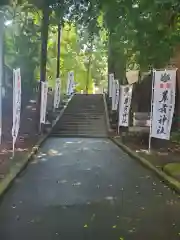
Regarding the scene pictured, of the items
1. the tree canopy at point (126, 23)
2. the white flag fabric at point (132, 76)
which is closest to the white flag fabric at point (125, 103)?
the tree canopy at point (126, 23)

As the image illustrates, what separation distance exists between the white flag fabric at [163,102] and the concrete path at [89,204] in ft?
6.01

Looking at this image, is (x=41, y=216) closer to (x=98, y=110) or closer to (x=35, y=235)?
(x=35, y=235)

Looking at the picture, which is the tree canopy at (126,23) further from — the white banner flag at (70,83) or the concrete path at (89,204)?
the white banner flag at (70,83)

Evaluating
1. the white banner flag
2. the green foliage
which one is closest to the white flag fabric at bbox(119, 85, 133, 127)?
the green foliage

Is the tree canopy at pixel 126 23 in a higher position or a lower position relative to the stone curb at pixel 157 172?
higher

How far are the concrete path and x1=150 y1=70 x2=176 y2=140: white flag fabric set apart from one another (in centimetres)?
183

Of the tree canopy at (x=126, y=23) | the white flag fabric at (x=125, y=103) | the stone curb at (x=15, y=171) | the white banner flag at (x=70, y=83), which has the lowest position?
the stone curb at (x=15, y=171)

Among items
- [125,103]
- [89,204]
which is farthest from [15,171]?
[125,103]

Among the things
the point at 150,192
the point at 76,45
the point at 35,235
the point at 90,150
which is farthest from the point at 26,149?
the point at 76,45

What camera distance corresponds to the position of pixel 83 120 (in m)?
30.1

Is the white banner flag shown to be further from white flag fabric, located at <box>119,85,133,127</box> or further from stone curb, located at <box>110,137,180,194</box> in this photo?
stone curb, located at <box>110,137,180,194</box>

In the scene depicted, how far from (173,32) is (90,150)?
21.6 feet

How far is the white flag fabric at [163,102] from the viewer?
15.7m

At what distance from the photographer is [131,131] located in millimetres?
22406
